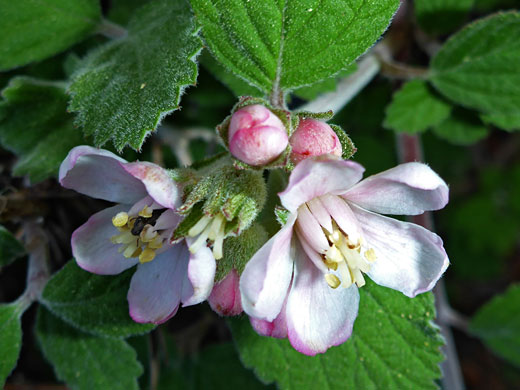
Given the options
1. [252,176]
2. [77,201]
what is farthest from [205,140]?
[252,176]

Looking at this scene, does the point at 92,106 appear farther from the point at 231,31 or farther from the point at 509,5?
the point at 509,5

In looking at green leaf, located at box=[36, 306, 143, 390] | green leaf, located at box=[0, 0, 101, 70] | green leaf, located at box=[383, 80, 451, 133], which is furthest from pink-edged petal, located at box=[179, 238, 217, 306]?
green leaf, located at box=[383, 80, 451, 133]

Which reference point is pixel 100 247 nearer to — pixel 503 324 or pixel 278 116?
pixel 278 116

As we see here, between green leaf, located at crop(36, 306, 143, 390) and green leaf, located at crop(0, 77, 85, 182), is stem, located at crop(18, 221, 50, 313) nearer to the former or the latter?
green leaf, located at crop(36, 306, 143, 390)

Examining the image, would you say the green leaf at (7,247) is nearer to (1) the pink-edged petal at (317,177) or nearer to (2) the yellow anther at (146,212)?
(2) the yellow anther at (146,212)

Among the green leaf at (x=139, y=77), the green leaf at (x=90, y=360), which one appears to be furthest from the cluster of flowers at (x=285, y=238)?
the green leaf at (x=90, y=360)

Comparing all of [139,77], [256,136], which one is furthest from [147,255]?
[139,77]
